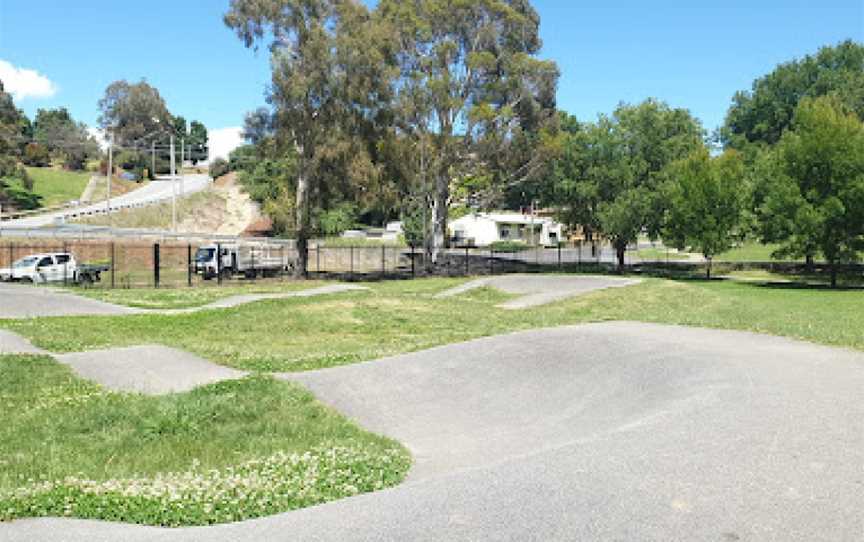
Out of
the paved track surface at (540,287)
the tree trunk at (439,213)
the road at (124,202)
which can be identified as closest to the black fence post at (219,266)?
the paved track surface at (540,287)

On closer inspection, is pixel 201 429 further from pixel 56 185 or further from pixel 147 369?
pixel 56 185

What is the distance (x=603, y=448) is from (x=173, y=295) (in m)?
28.5

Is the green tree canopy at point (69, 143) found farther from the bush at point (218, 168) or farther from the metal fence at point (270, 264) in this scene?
the metal fence at point (270, 264)

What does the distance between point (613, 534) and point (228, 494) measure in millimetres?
3244

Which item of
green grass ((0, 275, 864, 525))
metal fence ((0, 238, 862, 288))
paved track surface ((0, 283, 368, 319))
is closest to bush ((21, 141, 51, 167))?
metal fence ((0, 238, 862, 288))

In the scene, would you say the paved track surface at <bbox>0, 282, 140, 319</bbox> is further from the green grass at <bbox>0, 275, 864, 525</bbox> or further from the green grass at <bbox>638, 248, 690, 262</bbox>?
the green grass at <bbox>638, 248, 690, 262</bbox>

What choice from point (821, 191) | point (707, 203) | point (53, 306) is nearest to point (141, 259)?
point (53, 306)

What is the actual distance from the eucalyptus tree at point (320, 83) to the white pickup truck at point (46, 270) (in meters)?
11.7

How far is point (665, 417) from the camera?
25.0 feet

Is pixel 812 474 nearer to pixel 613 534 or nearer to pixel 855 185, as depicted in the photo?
pixel 613 534

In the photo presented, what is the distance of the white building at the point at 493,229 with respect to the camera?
307ft

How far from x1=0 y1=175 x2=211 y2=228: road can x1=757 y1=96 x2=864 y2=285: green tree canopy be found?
1938 inches

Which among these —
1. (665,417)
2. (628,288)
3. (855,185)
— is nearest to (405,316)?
(628,288)

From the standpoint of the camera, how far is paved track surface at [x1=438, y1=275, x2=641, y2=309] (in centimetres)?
2922
